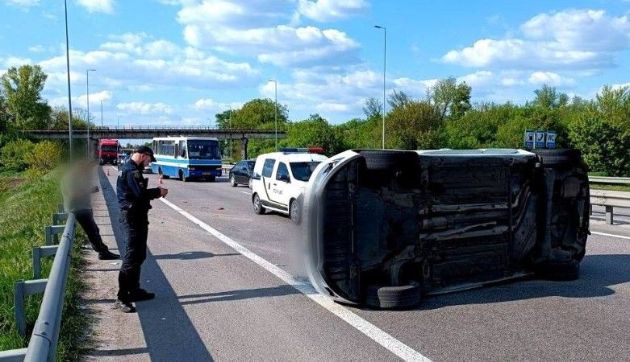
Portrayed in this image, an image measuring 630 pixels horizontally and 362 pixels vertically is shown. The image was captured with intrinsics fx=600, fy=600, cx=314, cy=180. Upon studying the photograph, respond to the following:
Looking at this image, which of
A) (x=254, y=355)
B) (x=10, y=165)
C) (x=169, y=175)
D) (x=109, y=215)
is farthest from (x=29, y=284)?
(x=10, y=165)

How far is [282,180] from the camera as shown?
1547 centimetres

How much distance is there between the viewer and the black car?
29.8m

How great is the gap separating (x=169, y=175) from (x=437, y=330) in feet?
110

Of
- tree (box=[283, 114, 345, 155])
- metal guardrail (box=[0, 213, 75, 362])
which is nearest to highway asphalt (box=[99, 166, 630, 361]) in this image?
metal guardrail (box=[0, 213, 75, 362])

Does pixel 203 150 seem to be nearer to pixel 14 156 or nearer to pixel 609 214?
pixel 609 214

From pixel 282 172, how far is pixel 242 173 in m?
14.5

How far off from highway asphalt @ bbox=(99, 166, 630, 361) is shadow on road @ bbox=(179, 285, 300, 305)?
13 millimetres

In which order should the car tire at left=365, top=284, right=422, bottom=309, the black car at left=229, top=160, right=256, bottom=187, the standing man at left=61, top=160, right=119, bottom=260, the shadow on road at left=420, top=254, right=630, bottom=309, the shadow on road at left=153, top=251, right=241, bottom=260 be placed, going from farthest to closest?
1. the black car at left=229, top=160, right=256, bottom=187
2. the shadow on road at left=153, top=251, right=241, bottom=260
3. the standing man at left=61, top=160, right=119, bottom=260
4. the shadow on road at left=420, top=254, right=630, bottom=309
5. the car tire at left=365, top=284, right=422, bottom=309

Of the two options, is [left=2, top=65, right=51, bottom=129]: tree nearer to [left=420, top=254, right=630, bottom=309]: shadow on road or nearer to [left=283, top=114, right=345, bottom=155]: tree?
[left=283, top=114, right=345, bottom=155]: tree

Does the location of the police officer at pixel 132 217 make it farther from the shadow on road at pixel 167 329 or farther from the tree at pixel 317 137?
the tree at pixel 317 137

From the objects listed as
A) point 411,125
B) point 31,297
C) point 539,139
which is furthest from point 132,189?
point 411,125

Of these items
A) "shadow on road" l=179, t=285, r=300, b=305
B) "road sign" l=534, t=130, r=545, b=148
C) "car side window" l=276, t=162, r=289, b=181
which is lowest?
"shadow on road" l=179, t=285, r=300, b=305

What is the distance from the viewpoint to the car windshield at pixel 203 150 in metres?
34.5

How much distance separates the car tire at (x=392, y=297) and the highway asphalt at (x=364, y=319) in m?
0.09
